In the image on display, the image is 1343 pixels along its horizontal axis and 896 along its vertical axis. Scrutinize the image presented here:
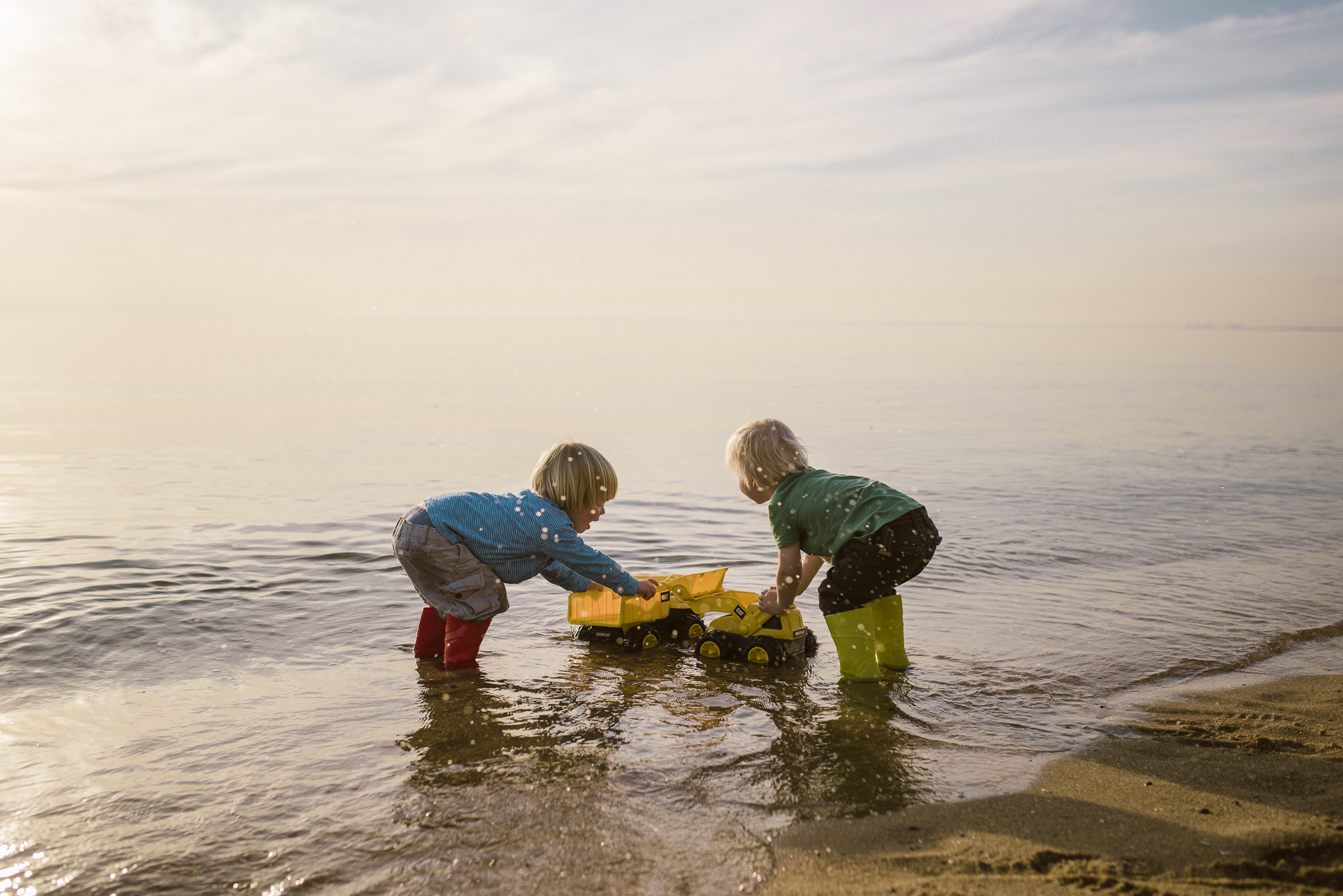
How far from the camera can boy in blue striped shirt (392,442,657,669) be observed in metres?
5.06

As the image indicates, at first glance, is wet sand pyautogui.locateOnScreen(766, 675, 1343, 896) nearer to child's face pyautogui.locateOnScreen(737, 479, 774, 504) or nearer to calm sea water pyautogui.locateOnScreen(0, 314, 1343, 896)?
calm sea water pyautogui.locateOnScreen(0, 314, 1343, 896)

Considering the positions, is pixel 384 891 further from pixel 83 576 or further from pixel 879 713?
pixel 83 576

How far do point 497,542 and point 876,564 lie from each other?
7.03 ft

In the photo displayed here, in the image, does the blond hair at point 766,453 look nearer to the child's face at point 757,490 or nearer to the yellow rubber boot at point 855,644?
the child's face at point 757,490

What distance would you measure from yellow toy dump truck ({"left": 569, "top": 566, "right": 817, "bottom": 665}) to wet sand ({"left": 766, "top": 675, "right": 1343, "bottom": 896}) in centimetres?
189

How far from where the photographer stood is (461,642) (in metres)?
5.20

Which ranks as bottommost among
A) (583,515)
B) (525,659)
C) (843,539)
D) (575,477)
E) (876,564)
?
(525,659)

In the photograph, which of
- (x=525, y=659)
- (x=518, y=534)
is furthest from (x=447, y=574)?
(x=525, y=659)

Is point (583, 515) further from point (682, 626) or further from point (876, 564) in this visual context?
point (876, 564)

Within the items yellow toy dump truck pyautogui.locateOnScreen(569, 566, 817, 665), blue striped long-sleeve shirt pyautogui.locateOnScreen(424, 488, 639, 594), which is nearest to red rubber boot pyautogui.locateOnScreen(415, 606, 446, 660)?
blue striped long-sleeve shirt pyautogui.locateOnScreen(424, 488, 639, 594)

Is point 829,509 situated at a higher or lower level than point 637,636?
higher

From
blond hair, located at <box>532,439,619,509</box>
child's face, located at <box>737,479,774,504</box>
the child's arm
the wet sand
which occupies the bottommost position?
the wet sand

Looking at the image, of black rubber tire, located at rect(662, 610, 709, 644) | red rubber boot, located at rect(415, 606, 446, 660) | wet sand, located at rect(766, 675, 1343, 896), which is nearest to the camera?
wet sand, located at rect(766, 675, 1343, 896)

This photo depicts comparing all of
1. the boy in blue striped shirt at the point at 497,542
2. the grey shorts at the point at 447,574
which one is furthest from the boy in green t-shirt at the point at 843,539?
the grey shorts at the point at 447,574
